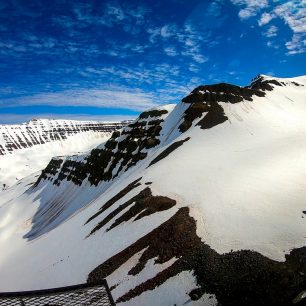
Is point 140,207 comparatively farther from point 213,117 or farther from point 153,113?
point 153,113

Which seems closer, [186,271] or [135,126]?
[186,271]

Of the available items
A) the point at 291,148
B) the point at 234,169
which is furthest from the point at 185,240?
the point at 291,148

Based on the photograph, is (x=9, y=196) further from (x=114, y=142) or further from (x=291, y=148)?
(x=291, y=148)

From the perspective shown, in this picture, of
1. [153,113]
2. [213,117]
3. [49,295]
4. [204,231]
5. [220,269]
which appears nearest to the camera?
[49,295]

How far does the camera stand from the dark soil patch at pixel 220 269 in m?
18.9

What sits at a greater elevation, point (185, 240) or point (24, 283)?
point (24, 283)

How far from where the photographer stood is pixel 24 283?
1561 inches

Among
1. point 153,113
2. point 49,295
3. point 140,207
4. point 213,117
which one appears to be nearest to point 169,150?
point 213,117

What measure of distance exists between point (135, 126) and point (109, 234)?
7703 centimetres

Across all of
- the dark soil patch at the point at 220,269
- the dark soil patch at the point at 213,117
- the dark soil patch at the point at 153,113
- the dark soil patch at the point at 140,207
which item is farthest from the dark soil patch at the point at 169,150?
the dark soil patch at the point at 153,113

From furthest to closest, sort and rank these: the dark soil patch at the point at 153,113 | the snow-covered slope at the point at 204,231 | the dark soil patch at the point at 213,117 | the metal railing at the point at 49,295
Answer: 1. the dark soil patch at the point at 153,113
2. the dark soil patch at the point at 213,117
3. the snow-covered slope at the point at 204,231
4. the metal railing at the point at 49,295

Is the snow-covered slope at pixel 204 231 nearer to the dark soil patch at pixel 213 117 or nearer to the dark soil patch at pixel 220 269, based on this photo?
the dark soil patch at pixel 220 269

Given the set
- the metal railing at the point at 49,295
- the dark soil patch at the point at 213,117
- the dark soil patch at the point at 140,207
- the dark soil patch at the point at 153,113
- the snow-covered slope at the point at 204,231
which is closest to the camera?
the metal railing at the point at 49,295

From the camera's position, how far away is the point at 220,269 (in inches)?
869
